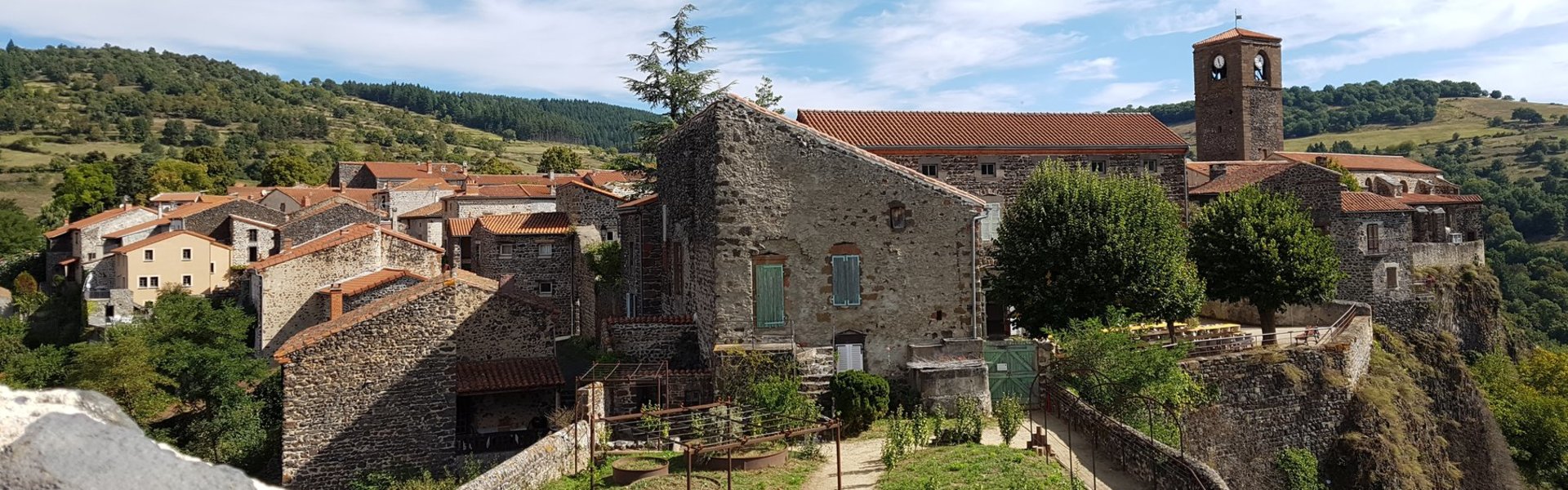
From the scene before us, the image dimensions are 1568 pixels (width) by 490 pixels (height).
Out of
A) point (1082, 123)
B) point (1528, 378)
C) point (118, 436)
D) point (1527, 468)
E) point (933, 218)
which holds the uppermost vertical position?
point (1082, 123)

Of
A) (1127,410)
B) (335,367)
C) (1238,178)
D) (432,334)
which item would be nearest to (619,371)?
(432,334)

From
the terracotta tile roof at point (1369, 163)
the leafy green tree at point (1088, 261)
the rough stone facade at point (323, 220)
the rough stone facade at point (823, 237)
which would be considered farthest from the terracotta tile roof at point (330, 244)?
the terracotta tile roof at point (1369, 163)

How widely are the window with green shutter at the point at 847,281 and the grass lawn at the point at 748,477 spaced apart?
4759mm

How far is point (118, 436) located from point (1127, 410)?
747 inches

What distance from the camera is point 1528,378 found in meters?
37.2

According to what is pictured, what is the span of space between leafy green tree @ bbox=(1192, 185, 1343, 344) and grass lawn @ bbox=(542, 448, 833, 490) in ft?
60.7

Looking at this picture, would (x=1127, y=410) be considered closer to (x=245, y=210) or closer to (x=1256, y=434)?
(x=1256, y=434)

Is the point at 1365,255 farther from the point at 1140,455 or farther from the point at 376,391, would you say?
the point at 376,391

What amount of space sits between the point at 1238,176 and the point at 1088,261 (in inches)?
942

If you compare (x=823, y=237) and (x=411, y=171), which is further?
(x=411, y=171)

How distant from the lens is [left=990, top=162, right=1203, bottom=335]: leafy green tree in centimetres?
2334

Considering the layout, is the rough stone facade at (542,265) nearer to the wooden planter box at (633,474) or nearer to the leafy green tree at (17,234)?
the wooden planter box at (633,474)

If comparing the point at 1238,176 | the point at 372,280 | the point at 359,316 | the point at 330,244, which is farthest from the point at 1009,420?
the point at 1238,176

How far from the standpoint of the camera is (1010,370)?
2027 centimetres
